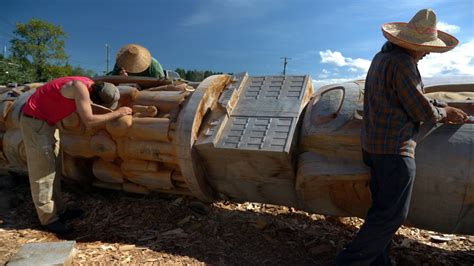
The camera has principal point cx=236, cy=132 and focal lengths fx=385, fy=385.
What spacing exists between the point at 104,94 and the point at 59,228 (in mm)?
1474

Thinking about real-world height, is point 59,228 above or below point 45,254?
below

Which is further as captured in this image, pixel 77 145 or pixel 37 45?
pixel 37 45

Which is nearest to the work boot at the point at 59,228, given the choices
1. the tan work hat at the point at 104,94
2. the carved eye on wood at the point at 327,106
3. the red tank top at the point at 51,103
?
A: the red tank top at the point at 51,103

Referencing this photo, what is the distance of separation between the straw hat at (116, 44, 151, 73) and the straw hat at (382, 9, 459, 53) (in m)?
3.61

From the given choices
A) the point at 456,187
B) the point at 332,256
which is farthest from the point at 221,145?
the point at 456,187

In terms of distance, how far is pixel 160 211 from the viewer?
4.43 metres

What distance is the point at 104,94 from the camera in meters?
3.93

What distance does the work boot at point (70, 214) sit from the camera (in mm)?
4281

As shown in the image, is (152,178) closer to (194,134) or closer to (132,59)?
(194,134)

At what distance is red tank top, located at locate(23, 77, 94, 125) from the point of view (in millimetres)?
3893

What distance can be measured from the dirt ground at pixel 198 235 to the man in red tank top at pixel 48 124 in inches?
10.8

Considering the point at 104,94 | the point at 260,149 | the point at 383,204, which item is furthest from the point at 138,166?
the point at 383,204

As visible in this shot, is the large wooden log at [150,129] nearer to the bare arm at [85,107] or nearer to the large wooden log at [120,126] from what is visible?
the large wooden log at [120,126]

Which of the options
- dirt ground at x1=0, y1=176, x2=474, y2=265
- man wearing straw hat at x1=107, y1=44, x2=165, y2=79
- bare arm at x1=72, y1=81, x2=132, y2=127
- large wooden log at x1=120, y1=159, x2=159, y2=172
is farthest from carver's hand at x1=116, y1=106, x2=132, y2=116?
man wearing straw hat at x1=107, y1=44, x2=165, y2=79
